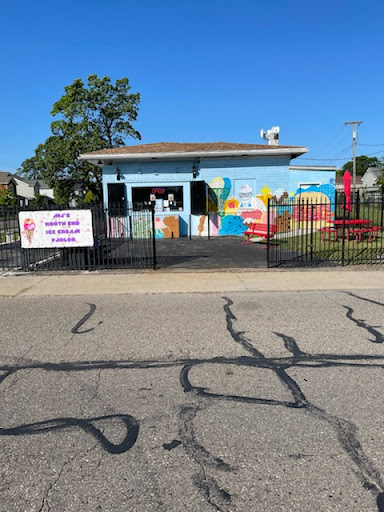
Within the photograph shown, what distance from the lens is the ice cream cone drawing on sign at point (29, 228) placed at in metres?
10.4

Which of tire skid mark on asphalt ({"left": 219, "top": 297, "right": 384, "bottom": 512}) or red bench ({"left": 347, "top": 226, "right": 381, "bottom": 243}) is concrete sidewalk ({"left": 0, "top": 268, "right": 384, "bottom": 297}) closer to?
red bench ({"left": 347, "top": 226, "right": 381, "bottom": 243})

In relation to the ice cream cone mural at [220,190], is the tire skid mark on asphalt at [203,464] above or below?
below

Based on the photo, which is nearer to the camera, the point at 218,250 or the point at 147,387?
the point at 147,387

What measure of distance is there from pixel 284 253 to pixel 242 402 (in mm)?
9663

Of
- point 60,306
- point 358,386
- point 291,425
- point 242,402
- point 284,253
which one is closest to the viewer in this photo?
point 291,425

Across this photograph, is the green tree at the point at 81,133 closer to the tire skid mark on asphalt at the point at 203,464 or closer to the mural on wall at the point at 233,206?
the mural on wall at the point at 233,206

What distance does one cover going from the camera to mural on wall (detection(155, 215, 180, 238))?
17859 millimetres

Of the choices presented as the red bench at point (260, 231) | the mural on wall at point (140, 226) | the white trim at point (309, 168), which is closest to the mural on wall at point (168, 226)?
the mural on wall at point (140, 226)

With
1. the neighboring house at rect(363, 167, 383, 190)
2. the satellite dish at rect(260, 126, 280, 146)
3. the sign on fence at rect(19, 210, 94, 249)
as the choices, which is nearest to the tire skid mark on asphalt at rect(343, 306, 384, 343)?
the sign on fence at rect(19, 210, 94, 249)

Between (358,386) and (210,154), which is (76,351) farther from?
(210,154)

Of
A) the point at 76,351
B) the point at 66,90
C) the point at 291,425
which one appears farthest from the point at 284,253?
the point at 66,90

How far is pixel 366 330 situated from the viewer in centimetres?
542

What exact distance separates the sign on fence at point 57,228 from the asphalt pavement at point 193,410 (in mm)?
4171

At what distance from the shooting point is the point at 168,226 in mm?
17938
